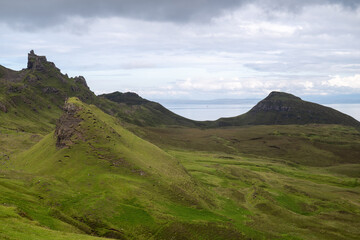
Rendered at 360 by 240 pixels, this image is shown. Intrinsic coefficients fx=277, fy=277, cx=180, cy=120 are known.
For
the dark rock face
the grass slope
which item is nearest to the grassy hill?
the grass slope

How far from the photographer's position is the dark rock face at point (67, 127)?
10881 centimetres

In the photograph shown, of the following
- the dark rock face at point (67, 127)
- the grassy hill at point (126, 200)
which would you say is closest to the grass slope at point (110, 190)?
the grassy hill at point (126, 200)

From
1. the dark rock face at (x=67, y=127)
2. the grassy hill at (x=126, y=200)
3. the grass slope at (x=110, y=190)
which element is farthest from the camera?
the dark rock face at (x=67, y=127)

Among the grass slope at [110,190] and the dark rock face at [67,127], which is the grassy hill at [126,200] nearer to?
the grass slope at [110,190]

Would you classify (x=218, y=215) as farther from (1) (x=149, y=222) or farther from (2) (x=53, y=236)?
(2) (x=53, y=236)

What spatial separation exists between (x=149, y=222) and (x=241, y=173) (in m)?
111

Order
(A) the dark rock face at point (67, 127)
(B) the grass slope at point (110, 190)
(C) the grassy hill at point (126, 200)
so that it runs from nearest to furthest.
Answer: (C) the grassy hill at point (126, 200), (B) the grass slope at point (110, 190), (A) the dark rock face at point (67, 127)

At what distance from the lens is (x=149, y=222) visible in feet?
242

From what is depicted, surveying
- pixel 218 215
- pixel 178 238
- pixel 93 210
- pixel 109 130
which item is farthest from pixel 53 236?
pixel 109 130

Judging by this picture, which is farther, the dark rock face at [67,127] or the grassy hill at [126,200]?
the dark rock face at [67,127]

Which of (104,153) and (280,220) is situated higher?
(104,153)

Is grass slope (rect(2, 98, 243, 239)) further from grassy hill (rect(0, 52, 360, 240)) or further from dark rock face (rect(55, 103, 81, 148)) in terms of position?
dark rock face (rect(55, 103, 81, 148))

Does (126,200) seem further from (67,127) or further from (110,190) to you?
(67,127)

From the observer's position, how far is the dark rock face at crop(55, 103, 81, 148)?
108812mm
